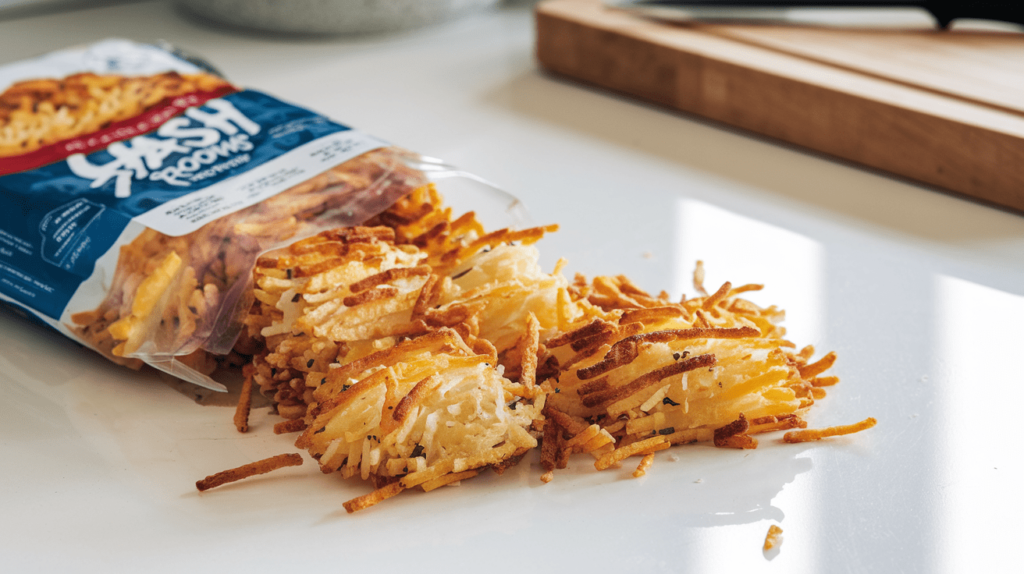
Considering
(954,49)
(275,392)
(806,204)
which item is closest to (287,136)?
(275,392)

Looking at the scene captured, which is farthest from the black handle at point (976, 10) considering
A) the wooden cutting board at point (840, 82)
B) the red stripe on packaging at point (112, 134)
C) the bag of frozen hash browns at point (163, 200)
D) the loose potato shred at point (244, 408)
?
the loose potato shred at point (244, 408)

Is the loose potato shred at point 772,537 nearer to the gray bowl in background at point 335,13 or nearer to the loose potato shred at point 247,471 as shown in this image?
the loose potato shred at point 247,471

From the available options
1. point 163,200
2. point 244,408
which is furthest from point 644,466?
point 163,200

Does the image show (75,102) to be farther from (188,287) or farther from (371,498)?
(371,498)

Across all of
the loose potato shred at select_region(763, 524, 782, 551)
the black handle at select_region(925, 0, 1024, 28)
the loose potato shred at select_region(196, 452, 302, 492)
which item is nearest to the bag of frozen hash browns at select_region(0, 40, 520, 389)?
the loose potato shred at select_region(196, 452, 302, 492)

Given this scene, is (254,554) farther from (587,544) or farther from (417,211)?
(417,211)
